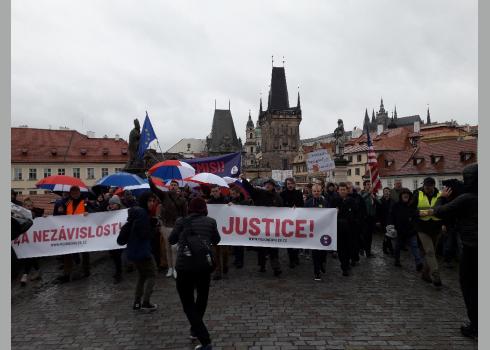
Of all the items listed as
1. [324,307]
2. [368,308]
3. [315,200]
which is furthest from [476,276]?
[315,200]

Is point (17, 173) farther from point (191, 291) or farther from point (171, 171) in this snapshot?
point (191, 291)

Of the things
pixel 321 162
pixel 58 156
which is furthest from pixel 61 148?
pixel 321 162

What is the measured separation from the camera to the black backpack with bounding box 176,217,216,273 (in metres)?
4.99

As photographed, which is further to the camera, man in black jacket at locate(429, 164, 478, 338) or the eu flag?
the eu flag

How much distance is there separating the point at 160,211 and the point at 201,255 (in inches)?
151

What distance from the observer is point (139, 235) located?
6.38m

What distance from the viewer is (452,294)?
7.32 meters

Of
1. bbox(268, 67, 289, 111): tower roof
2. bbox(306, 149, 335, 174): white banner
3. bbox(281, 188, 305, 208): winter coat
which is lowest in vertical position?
bbox(281, 188, 305, 208): winter coat

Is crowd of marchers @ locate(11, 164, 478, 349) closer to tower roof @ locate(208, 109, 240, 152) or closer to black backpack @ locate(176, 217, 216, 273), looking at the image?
black backpack @ locate(176, 217, 216, 273)

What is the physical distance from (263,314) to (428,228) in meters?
3.77

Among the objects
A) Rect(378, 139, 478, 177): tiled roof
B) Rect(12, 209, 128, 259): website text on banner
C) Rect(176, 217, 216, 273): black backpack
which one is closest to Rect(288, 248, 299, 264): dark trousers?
Rect(12, 209, 128, 259): website text on banner

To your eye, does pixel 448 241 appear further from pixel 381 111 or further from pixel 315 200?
pixel 381 111

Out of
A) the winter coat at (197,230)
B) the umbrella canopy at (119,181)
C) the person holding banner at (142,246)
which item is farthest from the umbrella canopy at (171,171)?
the winter coat at (197,230)

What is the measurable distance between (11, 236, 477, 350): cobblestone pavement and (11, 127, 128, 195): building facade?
51.6 metres
